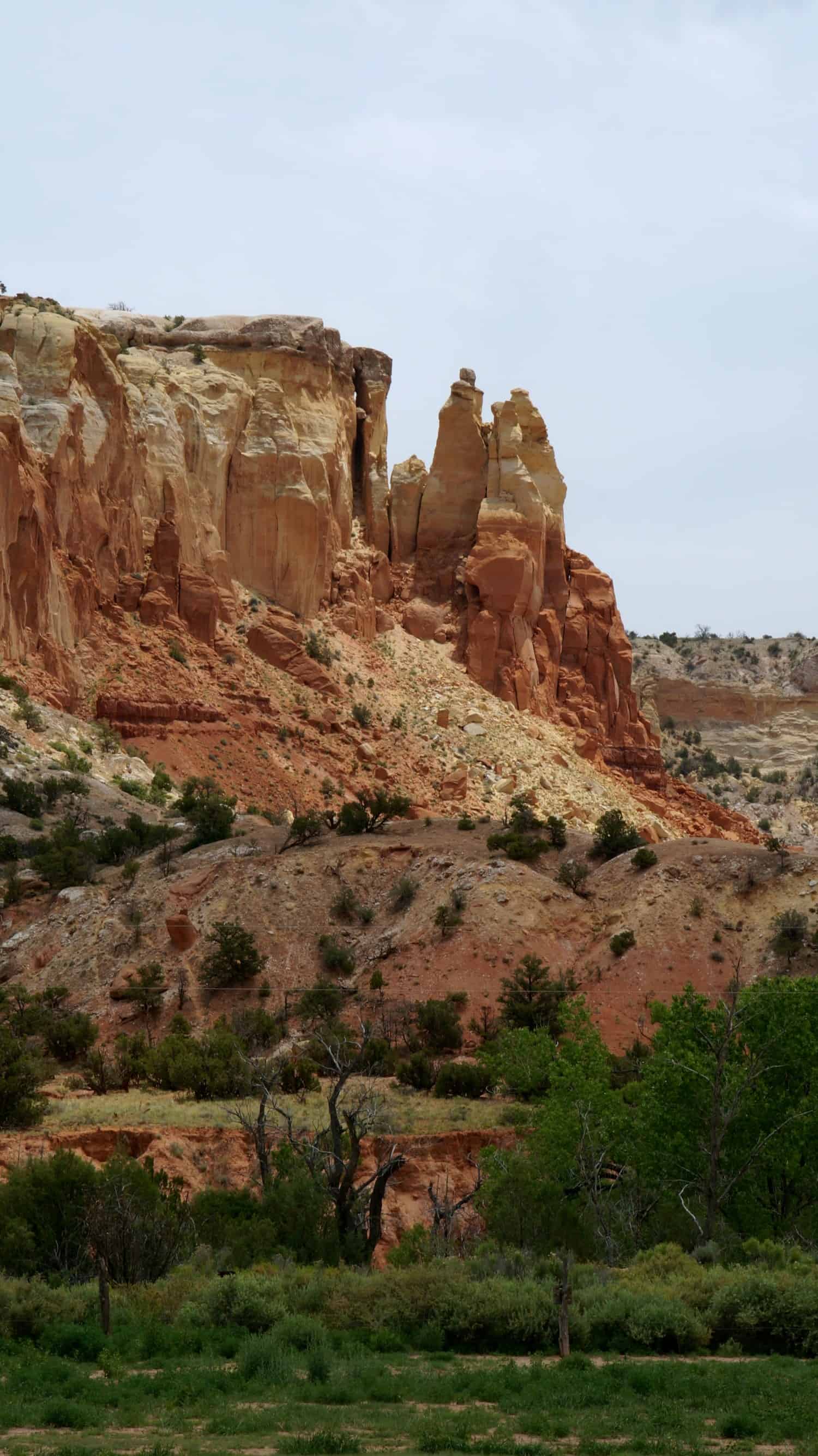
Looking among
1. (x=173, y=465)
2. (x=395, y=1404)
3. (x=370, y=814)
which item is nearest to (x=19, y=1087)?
(x=395, y=1404)

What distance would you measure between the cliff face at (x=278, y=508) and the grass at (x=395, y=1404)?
4488 cm

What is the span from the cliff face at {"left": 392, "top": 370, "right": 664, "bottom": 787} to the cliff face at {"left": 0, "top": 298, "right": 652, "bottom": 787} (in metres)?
0.10

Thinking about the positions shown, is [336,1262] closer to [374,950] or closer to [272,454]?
[374,950]

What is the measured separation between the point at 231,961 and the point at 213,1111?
1010 centimetres

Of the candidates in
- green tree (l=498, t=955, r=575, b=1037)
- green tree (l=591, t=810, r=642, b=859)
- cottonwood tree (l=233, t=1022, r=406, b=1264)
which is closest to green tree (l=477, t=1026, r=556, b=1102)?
green tree (l=498, t=955, r=575, b=1037)

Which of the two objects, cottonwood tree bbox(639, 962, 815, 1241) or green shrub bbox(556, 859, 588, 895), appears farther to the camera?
green shrub bbox(556, 859, 588, 895)

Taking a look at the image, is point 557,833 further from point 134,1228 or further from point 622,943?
point 134,1228

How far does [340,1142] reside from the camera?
29.7 m

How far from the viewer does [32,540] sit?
63.9 m

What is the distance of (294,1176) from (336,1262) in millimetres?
2103

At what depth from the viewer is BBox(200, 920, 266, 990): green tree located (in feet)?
146

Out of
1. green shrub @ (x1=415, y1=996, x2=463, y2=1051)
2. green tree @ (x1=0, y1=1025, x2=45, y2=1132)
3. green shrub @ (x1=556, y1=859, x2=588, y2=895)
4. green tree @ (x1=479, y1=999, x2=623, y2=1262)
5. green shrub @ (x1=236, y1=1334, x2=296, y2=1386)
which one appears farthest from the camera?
green shrub @ (x1=556, y1=859, x2=588, y2=895)

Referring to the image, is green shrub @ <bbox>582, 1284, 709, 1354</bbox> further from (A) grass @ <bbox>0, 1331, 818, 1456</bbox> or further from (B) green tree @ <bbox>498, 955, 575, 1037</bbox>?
(B) green tree @ <bbox>498, 955, 575, 1037</bbox>

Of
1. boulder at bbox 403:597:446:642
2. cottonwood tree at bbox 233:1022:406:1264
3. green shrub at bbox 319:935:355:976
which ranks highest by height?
boulder at bbox 403:597:446:642
